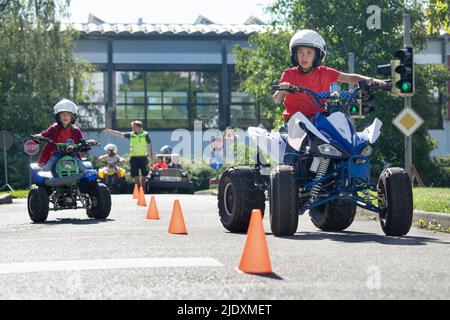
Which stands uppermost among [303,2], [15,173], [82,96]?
[303,2]

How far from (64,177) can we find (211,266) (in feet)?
29.6

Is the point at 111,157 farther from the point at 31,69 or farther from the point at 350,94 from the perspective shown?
the point at 350,94

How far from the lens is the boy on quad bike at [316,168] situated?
11.5 m

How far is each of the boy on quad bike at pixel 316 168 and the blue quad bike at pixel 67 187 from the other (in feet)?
14.4

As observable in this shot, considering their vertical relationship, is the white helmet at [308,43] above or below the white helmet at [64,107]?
above

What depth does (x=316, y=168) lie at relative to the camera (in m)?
12.1

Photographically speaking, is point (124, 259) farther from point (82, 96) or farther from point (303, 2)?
point (82, 96)

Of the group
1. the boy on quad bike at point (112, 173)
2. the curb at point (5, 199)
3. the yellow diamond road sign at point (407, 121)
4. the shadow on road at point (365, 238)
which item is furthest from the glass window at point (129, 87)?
the shadow on road at point (365, 238)

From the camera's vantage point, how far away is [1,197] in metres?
28.4

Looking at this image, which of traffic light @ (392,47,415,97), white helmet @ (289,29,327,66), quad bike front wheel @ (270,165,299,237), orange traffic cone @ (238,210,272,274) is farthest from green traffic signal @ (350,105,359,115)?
orange traffic cone @ (238,210,272,274)

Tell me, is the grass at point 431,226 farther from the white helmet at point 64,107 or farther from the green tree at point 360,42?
the green tree at point 360,42

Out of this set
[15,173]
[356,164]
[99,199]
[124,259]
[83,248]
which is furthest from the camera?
[15,173]
